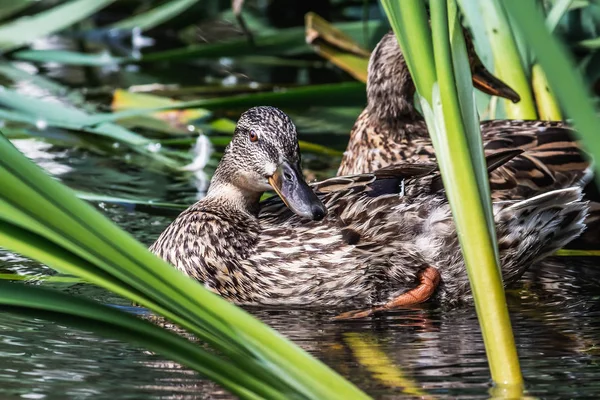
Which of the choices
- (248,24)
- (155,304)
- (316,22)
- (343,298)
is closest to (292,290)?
(343,298)

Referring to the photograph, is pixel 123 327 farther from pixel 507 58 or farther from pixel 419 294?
pixel 507 58

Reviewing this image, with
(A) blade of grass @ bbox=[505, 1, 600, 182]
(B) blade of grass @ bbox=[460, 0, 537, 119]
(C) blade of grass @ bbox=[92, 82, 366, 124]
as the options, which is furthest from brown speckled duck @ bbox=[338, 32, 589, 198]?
(A) blade of grass @ bbox=[505, 1, 600, 182]

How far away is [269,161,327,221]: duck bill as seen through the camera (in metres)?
4.77

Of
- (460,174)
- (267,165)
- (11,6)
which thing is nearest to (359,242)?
(267,165)

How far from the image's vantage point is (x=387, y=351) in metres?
3.96

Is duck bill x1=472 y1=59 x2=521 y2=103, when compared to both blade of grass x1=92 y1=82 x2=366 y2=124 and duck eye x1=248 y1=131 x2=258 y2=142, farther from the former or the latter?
duck eye x1=248 y1=131 x2=258 y2=142

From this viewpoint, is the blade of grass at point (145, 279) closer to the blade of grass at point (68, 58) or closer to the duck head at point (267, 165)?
the duck head at point (267, 165)

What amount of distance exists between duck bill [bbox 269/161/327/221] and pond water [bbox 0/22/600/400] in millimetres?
409

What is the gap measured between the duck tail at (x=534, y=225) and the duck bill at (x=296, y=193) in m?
0.75

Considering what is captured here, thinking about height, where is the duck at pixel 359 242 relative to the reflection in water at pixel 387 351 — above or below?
above

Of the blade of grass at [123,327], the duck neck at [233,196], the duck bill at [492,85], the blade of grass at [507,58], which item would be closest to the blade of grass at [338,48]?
the blade of grass at [507,58]

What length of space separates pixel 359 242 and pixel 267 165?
59 centimetres

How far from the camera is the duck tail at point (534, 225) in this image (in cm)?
472

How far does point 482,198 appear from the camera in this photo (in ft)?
9.21
